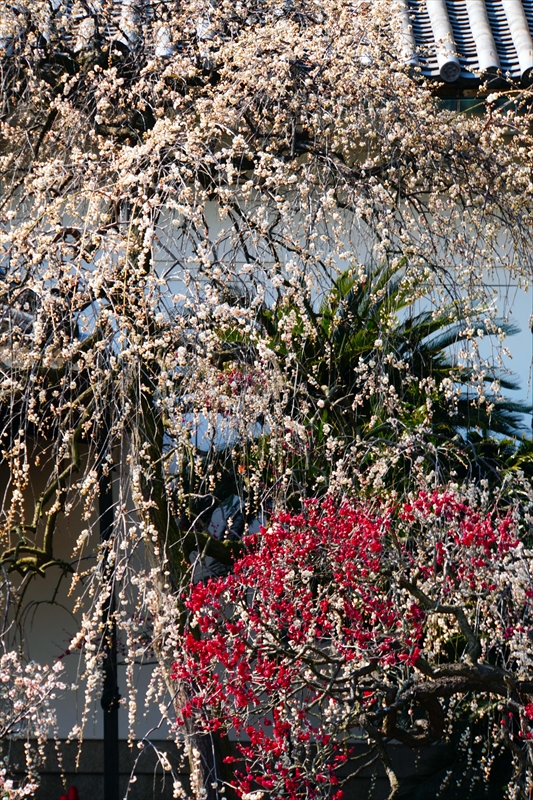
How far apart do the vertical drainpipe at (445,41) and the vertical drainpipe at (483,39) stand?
0.18m

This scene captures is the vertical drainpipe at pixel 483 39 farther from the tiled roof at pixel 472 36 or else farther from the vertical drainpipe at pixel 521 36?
the vertical drainpipe at pixel 521 36

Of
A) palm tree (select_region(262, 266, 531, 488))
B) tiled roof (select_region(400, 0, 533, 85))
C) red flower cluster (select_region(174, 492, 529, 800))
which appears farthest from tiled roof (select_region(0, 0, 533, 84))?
red flower cluster (select_region(174, 492, 529, 800))

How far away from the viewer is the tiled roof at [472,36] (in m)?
6.39

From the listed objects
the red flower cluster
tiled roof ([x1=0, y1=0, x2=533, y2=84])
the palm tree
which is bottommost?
the red flower cluster

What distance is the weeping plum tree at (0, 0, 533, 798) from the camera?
3.66 meters

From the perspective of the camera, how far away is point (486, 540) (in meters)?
3.51

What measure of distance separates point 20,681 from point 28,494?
3.23m

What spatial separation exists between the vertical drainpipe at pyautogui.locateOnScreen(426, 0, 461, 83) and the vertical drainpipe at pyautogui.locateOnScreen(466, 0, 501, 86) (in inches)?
6.9

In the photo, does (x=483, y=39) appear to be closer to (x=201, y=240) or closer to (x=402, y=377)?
(x=402, y=377)

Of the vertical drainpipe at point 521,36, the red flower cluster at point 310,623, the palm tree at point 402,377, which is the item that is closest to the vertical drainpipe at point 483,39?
the vertical drainpipe at point 521,36

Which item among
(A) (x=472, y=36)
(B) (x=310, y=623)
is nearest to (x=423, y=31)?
(A) (x=472, y=36)

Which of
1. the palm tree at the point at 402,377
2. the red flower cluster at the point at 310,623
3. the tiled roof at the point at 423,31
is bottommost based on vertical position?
the red flower cluster at the point at 310,623

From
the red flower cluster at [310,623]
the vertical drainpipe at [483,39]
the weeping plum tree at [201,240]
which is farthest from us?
the vertical drainpipe at [483,39]

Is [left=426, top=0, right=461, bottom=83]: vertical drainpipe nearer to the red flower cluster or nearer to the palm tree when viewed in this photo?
the palm tree
